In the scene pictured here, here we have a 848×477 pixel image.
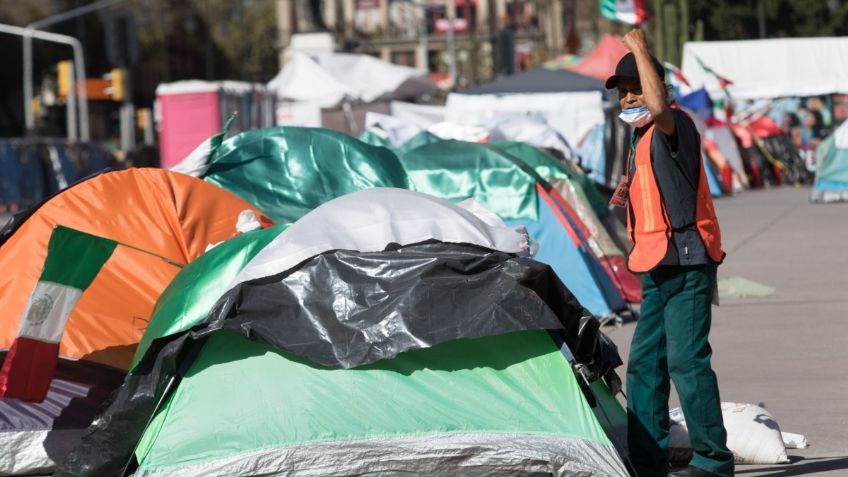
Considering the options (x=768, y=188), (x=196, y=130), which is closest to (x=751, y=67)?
(x=768, y=188)

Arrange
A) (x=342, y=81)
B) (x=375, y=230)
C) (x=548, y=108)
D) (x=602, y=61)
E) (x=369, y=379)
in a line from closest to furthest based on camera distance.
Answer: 1. (x=369, y=379)
2. (x=375, y=230)
3. (x=548, y=108)
4. (x=602, y=61)
5. (x=342, y=81)

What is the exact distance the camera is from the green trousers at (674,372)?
18.0ft

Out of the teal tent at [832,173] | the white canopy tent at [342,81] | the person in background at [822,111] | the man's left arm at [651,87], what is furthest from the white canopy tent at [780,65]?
the man's left arm at [651,87]

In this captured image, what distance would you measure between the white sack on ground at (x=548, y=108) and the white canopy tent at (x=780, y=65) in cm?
1069

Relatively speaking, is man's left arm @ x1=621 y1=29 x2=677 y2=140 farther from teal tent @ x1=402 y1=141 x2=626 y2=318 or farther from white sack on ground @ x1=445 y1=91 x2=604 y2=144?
white sack on ground @ x1=445 y1=91 x2=604 y2=144

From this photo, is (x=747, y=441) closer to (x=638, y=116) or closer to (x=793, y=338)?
(x=638, y=116)

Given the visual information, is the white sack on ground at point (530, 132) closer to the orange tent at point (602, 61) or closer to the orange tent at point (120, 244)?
the orange tent at point (120, 244)

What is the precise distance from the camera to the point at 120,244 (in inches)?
281

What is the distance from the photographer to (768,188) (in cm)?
3028

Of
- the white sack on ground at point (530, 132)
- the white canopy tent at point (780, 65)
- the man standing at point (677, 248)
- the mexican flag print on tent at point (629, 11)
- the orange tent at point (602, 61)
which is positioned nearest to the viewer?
the man standing at point (677, 248)

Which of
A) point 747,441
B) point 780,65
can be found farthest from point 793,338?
point 780,65

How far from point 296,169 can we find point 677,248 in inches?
179

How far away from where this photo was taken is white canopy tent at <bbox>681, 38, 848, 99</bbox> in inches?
1469

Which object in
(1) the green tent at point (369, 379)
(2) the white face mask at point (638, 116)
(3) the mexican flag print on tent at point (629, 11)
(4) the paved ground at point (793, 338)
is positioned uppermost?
(3) the mexican flag print on tent at point (629, 11)
